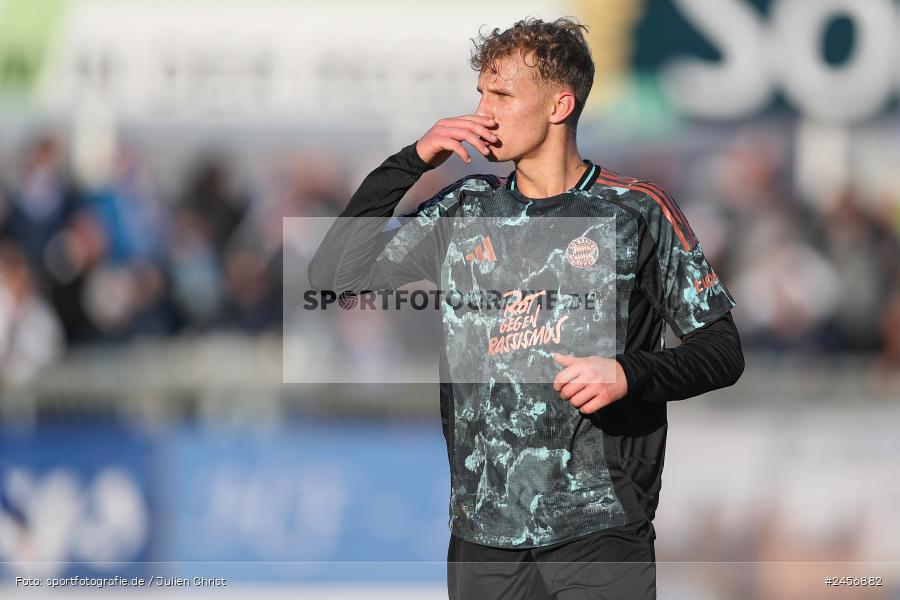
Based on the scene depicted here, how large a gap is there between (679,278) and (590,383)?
429mm

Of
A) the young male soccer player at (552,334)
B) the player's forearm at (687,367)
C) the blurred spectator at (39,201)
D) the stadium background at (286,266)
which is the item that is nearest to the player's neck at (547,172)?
the young male soccer player at (552,334)

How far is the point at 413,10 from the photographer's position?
6859mm

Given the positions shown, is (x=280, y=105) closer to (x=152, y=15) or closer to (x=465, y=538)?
(x=152, y=15)

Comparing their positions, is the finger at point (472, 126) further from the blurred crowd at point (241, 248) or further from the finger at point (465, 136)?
the blurred crowd at point (241, 248)

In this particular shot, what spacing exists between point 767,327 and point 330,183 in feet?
8.66

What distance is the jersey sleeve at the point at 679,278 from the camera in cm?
265

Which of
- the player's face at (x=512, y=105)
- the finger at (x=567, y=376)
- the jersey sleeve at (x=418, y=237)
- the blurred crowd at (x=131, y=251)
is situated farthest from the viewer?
the blurred crowd at (x=131, y=251)

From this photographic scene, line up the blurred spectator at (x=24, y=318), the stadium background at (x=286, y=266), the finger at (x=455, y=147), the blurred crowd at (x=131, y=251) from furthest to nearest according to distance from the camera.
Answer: the blurred crowd at (x=131, y=251) < the blurred spectator at (x=24, y=318) < the stadium background at (x=286, y=266) < the finger at (x=455, y=147)

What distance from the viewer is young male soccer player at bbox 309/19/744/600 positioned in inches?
103

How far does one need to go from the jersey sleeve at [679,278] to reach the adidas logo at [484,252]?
0.37 m

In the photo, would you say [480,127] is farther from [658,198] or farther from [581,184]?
[658,198]

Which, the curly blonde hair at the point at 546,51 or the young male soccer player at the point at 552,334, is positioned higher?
the curly blonde hair at the point at 546,51

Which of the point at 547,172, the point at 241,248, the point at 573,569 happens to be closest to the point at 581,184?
the point at 547,172

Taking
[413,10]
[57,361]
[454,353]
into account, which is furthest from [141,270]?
[454,353]
